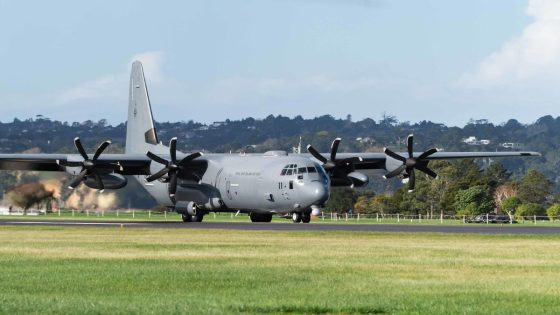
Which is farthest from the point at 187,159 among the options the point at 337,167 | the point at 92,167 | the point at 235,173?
the point at 337,167

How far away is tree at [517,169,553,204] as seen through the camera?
160m

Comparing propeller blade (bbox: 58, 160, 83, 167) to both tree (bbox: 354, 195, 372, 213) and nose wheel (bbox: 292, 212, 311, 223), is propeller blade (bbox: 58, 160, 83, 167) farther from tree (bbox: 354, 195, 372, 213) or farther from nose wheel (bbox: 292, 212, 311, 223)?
tree (bbox: 354, 195, 372, 213)

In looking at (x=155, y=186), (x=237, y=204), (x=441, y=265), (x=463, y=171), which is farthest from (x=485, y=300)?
(x=463, y=171)

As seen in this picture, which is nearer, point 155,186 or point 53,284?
point 53,284

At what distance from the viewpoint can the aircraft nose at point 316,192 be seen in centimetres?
6950

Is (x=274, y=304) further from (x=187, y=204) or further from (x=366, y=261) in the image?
(x=187, y=204)

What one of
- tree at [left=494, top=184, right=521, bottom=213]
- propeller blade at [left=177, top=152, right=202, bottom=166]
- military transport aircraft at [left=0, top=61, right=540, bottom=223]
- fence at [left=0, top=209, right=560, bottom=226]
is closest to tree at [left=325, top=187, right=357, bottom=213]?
tree at [left=494, top=184, right=521, bottom=213]

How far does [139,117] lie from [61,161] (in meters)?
12.2

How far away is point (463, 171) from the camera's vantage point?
16788 centimetres

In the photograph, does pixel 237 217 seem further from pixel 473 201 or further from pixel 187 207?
pixel 187 207

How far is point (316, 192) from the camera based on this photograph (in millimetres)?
69500

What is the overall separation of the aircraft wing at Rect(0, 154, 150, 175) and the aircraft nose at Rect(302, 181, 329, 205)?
13.3 meters

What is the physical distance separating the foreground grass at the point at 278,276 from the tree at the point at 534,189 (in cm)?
11285

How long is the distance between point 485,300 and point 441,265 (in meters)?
9.31
